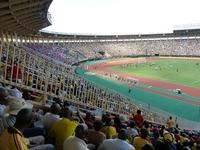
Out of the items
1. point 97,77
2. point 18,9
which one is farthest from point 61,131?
point 97,77

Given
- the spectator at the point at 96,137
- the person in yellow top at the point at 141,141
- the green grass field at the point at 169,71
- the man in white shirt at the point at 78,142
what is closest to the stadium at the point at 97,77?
the green grass field at the point at 169,71

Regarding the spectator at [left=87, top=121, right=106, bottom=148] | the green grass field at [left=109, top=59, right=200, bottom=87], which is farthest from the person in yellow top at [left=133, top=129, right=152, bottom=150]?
the green grass field at [left=109, top=59, right=200, bottom=87]

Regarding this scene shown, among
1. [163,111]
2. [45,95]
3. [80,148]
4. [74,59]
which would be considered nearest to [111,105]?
[163,111]

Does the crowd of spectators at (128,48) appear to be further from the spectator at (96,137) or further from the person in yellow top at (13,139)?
the person in yellow top at (13,139)

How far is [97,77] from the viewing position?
44.4 m

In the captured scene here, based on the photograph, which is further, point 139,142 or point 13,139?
point 139,142

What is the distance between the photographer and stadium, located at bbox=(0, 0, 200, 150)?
1145 cm

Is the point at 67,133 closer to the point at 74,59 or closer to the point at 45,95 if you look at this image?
the point at 45,95

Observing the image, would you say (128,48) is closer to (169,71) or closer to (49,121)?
(169,71)

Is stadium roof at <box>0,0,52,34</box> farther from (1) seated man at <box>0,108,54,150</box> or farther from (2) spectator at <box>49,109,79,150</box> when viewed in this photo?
(1) seated man at <box>0,108,54,150</box>

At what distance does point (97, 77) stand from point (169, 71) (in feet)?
55.0

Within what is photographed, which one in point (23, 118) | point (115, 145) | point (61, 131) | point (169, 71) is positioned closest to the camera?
point (23, 118)

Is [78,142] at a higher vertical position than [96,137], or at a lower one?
higher

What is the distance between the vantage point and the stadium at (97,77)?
1145 centimetres
